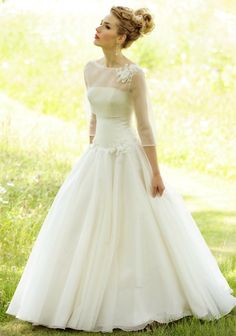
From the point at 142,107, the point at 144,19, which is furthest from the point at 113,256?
the point at 144,19

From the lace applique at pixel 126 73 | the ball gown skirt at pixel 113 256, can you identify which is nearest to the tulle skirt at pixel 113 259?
the ball gown skirt at pixel 113 256

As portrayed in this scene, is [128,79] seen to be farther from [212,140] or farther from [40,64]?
[40,64]

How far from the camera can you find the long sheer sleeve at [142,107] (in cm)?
445

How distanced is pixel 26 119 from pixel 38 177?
284 centimetres

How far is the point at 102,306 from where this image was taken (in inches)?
176

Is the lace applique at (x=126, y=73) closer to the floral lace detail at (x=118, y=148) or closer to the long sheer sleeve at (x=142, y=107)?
the long sheer sleeve at (x=142, y=107)

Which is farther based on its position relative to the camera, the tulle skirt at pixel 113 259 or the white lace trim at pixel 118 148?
the white lace trim at pixel 118 148

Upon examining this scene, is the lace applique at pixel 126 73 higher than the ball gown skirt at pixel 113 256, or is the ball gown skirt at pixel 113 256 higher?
the lace applique at pixel 126 73

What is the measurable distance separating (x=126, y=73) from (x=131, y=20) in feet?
1.09

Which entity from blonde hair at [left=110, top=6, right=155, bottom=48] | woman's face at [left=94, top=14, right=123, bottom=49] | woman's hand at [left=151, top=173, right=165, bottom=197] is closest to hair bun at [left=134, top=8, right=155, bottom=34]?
blonde hair at [left=110, top=6, right=155, bottom=48]

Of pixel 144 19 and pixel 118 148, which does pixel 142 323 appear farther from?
pixel 144 19

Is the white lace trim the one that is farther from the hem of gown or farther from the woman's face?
the hem of gown

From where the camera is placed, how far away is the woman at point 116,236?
448 cm

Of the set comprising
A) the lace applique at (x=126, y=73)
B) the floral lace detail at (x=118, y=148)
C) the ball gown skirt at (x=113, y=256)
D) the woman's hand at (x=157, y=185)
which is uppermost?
the lace applique at (x=126, y=73)
